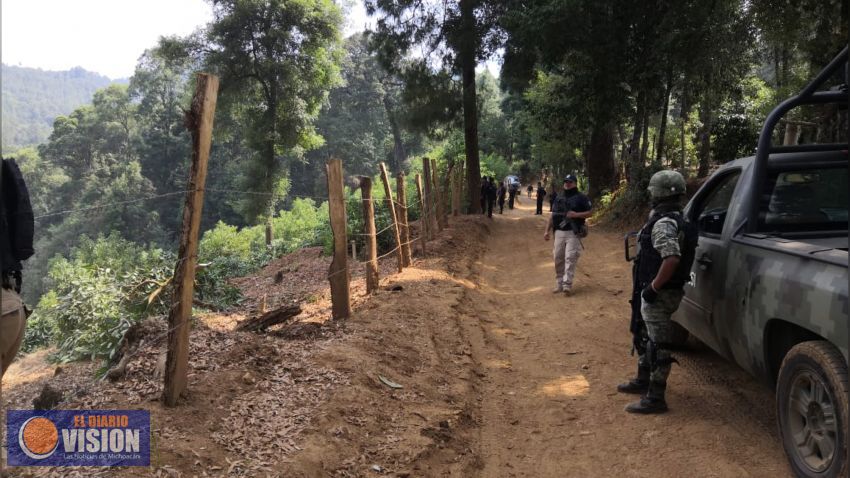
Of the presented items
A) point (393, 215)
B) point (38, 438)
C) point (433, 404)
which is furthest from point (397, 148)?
point (38, 438)

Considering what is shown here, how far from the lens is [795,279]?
2.93 metres

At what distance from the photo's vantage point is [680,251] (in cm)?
400

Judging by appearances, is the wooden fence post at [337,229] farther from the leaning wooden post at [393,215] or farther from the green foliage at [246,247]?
the leaning wooden post at [393,215]

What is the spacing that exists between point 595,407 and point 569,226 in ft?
14.3

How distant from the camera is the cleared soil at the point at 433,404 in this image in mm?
3463

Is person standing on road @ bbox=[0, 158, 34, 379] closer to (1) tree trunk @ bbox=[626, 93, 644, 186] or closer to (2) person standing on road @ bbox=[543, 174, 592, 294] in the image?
(2) person standing on road @ bbox=[543, 174, 592, 294]

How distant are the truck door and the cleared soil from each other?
620mm

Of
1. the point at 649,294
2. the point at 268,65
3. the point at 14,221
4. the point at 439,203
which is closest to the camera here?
the point at 14,221

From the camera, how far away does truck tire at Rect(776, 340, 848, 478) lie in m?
2.60

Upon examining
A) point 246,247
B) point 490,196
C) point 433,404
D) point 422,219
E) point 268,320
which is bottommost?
point 246,247

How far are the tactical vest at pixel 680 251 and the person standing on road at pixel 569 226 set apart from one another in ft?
13.4

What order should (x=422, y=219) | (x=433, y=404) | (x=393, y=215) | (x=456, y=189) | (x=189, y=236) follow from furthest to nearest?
(x=456, y=189) < (x=422, y=219) < (x=393, y=215) < (x=433, y=404) < (x=189, y=236)

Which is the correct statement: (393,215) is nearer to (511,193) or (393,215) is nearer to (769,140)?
(769,140)

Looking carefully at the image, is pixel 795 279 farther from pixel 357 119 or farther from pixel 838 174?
pixel 357 119
